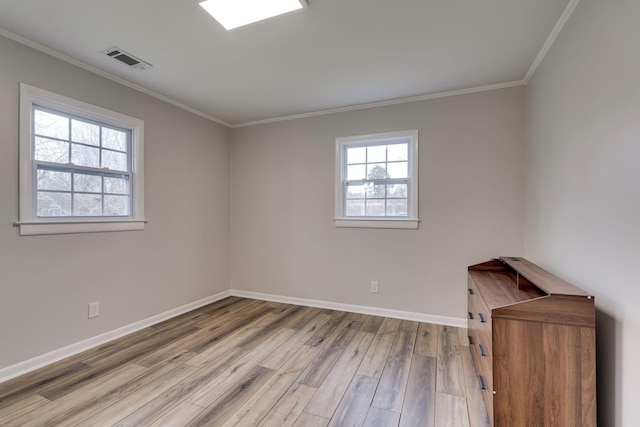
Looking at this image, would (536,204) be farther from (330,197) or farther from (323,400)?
(323,400)

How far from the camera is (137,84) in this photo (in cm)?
287

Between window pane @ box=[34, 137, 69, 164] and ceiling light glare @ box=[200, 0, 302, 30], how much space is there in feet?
5.68

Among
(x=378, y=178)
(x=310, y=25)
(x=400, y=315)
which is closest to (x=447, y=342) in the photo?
(x=400, y=315)

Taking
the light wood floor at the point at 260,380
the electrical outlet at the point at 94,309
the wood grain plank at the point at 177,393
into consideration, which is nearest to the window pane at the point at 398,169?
the light wood floor at the point at 260,380

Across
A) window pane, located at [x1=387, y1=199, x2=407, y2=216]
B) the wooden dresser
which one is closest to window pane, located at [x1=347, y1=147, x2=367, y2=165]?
window pane, located at [x1=387, y1=199, x2=407, y2=216]

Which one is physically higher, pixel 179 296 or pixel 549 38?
pixel 549 38

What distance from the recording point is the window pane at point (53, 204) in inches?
89.7

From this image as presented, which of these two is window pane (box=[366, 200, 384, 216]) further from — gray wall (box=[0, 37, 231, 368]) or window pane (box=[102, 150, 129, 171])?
window pane (box=[102, 150, 129, 171])

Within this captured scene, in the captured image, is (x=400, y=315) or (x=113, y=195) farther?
(x=400, y=315)

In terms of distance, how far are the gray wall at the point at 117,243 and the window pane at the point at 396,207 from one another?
231cm

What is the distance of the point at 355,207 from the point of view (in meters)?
3.56

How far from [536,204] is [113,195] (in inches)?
154

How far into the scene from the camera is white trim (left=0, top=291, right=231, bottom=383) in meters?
2.10

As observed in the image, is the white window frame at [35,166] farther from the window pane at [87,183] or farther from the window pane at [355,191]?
the window pane at [355,191]
